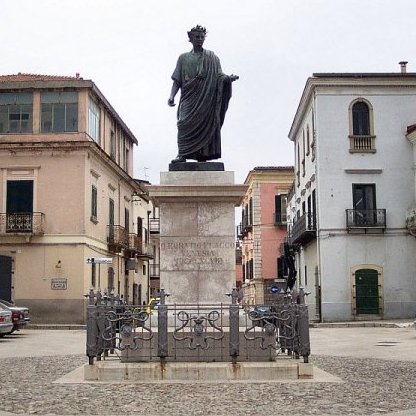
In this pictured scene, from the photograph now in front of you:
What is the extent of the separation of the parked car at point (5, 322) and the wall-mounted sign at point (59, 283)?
8.61m

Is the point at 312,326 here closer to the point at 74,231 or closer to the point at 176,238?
the point at 74,231

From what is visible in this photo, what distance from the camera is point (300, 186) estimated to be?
41.4 meters

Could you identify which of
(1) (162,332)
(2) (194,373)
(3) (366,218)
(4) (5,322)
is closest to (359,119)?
(3) (366,218)

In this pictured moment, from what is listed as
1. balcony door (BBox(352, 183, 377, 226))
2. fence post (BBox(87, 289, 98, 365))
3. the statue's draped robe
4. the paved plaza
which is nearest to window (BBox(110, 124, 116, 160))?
balcony door (BBox(352, 183, 377, 226))

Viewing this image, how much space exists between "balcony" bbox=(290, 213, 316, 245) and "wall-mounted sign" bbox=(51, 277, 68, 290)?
11.9 meters

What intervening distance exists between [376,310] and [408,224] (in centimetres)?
419

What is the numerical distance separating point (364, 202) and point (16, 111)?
54.5ft

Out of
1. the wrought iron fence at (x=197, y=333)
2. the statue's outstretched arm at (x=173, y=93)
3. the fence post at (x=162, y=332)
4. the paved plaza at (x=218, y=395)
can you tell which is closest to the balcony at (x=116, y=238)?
the paved plaza at (x=218, y=395)

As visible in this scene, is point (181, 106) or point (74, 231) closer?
point (181, 106)

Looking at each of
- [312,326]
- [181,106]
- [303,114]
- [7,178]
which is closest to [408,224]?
[312,326]

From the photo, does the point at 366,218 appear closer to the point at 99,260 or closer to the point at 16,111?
the point at 99,260

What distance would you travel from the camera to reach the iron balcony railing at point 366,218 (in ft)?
110

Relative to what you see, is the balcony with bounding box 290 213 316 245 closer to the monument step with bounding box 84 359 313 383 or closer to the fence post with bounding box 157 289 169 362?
the monument step with bounding box 84 359 313 383

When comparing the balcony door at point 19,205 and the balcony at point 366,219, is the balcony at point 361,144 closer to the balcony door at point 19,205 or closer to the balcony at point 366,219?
the balcony at point 366,219
